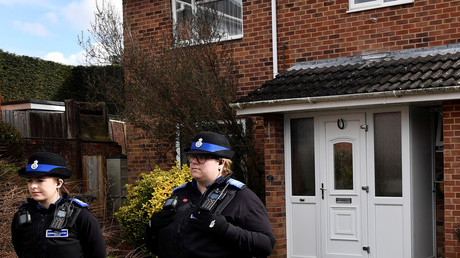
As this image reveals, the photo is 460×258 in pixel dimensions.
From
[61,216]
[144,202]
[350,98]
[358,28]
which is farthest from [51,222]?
[358,28]

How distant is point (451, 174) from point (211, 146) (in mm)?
5376

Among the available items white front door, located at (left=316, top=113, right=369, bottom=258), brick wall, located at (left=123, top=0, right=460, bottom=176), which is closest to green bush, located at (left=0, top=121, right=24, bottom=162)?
brick wall, located at (left=123, top=0, right=460, bottom=176)

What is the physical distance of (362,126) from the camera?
30.6 ft

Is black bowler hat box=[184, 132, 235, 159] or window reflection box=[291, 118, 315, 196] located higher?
black bowler hat box=[184, 132, 235, 159]

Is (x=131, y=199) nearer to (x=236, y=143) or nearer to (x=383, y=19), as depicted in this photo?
(x=236, y=143)

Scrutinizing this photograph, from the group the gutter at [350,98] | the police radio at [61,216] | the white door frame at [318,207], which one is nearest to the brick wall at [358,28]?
the white door frame at [318,207]

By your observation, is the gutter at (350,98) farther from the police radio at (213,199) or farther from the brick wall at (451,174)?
the police radio at (213,199)

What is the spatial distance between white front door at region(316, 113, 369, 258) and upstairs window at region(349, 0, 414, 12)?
184 centimetres

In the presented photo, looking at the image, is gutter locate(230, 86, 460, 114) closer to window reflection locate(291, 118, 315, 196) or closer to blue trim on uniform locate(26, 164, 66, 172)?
window reflection locate(291, 118, 315, 196)

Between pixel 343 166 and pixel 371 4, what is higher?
pixel 371 4

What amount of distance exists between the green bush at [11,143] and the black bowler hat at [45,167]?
6.86 metres

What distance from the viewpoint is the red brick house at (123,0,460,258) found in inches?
339

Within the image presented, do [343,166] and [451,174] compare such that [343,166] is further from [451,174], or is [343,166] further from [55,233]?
[55,233]

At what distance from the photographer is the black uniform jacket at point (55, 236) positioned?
4.35m
